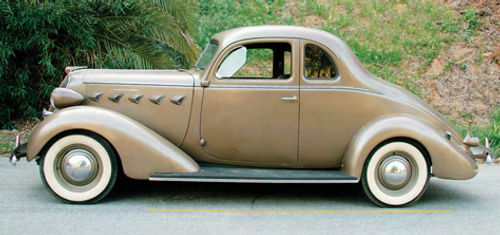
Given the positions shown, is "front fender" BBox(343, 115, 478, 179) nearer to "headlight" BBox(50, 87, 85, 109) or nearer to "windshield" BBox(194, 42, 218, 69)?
"windshield" BBox(194, 42, 218, 69)

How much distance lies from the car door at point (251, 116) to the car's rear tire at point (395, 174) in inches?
29.7

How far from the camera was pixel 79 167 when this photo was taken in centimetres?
498

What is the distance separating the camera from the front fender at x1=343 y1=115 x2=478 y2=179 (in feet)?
16.4

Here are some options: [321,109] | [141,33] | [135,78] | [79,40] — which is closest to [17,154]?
[135,78]

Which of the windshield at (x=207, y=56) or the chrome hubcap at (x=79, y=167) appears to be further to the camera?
the windshield at (x=207, y=56)

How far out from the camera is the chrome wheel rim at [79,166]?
498 cm

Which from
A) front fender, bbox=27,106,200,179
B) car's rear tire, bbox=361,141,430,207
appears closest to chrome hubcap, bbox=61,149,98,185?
front fender, bbox=27,106,200,179

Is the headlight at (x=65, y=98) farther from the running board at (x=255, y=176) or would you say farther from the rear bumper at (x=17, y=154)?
the running board at (x=255, y=176)

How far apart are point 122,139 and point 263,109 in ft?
4.40

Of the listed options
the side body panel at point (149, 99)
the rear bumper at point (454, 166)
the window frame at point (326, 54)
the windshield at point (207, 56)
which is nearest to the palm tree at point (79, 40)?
the windshield at point (207, 56)

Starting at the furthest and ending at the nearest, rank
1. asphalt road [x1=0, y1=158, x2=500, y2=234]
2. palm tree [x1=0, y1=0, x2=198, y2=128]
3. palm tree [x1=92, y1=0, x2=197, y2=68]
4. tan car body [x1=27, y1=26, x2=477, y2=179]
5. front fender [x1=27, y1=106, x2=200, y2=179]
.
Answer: palm tree [x1=92, y1=0, x2=197, y2=68], palm tree [x1=0, y1=0, x2=198, y2=128], tan car body [x1=27, y1=26, x2=477, y2=179], front fender [x1=27, y1=106, x2=200, y2=179], asphalt road [x1=0, y1=158, x2=500, y2=234]

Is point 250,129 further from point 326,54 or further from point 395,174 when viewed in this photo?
point 395,174

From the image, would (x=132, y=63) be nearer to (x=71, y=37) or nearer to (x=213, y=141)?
(x=71, y=37)

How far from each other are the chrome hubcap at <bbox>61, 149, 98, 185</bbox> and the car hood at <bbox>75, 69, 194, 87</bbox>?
756 mm
